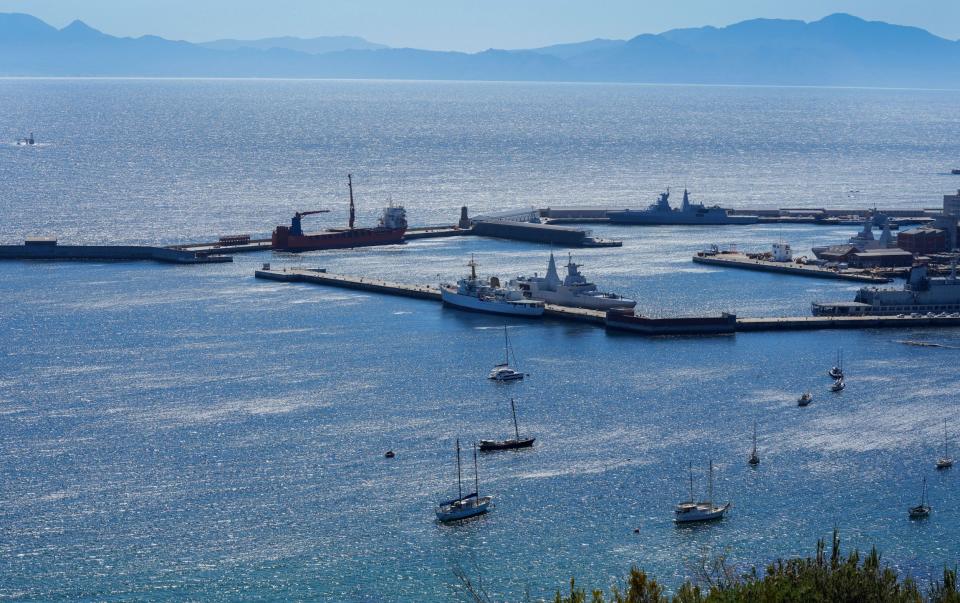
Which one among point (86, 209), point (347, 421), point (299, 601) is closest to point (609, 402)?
point (347, 421)

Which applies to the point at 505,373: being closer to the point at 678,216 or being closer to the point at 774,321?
the point at 774,321

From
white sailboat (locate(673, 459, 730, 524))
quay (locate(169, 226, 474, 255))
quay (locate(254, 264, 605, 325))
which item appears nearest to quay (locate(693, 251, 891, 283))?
quay (locate(254, 264, 605, 325))

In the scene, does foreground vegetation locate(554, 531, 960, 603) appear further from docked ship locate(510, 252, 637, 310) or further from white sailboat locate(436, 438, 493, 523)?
docked ship locate(510, 252, 637, 310)

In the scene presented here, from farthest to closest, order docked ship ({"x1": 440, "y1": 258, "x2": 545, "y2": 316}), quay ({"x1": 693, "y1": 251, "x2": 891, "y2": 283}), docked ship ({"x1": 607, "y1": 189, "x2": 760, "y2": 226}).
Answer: docked ship ({"x1": 607, "y1": 189, "x2": 760, "y2": 226}) < quay ({"x1": 693, "y1": 251, "x2": 891, "y2": 283}) < docked ship ({"x1": 440, "y1": 258, "x2": 545, "y2": 316})

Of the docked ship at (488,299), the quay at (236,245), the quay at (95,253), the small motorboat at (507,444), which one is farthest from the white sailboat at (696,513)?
the quay at (236,245)

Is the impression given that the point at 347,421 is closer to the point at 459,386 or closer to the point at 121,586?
the point at 459,386

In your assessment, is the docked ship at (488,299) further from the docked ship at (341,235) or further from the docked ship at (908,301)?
the docked ship at (341,235)
